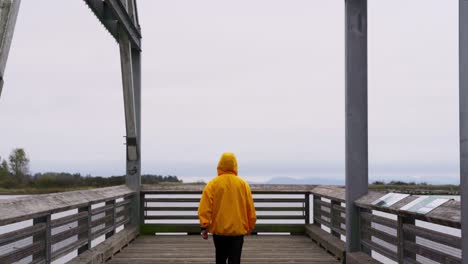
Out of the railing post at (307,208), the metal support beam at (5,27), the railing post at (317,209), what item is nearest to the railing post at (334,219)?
the railing post at (317,209)

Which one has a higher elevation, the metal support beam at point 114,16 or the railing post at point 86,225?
the metal support beam at point 114,16

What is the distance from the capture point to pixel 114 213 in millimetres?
10609

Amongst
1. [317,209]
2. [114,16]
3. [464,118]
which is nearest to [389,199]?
[464,118]

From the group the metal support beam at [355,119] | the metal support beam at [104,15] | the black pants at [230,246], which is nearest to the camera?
the black pants at [230,246]

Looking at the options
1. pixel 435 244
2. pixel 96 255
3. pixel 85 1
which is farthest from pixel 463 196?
pixel 85 1

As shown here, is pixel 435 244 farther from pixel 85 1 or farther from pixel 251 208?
pixel 85 1

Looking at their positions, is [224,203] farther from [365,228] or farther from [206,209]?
[365,228]

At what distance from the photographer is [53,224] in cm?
675

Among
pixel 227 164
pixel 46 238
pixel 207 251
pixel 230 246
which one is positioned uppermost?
pixel 227 164

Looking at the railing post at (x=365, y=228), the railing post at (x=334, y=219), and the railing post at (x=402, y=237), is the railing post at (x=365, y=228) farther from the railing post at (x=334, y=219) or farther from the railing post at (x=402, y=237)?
the railing post at (x=334, y=219)

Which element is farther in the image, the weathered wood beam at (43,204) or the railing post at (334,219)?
the railing post at (334,219)

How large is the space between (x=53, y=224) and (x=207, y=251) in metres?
4.09

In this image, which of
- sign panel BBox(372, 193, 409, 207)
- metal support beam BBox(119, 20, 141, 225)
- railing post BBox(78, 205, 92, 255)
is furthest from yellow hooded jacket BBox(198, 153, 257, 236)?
metal support beam BBox(119, 20, 141, 225)

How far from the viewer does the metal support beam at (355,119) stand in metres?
8.06
